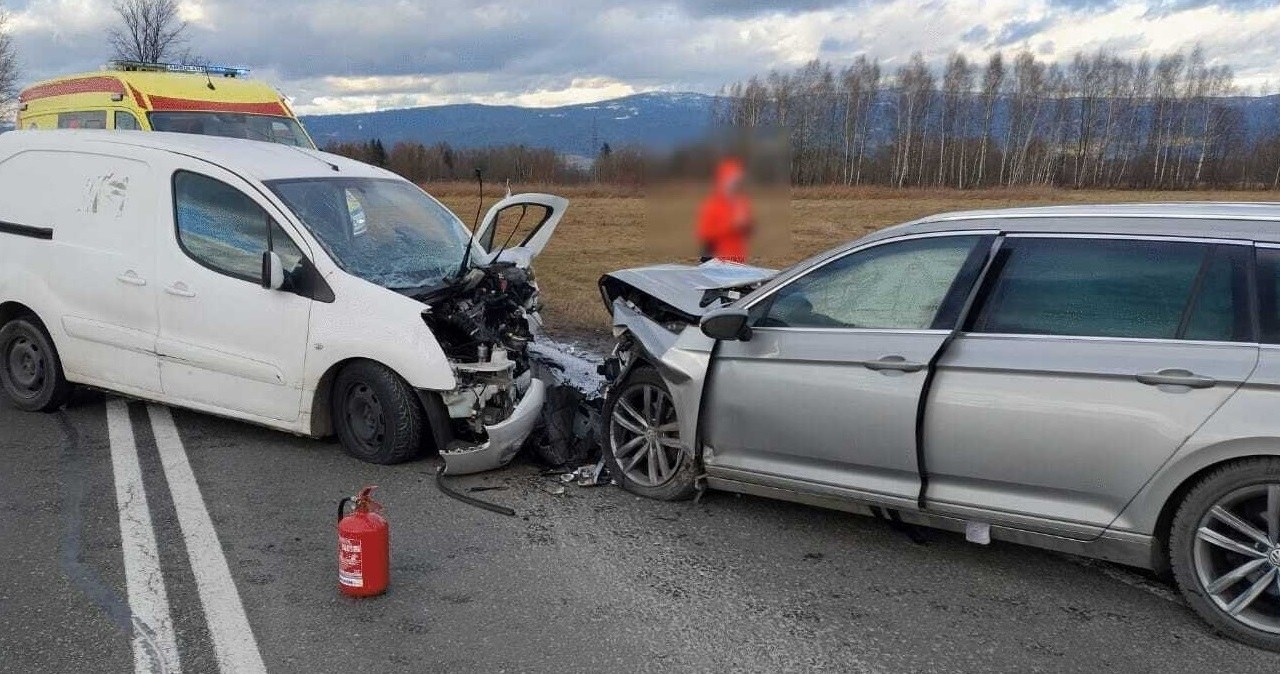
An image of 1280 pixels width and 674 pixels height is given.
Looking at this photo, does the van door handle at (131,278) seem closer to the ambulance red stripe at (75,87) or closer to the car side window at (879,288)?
the car side window at (879,288)

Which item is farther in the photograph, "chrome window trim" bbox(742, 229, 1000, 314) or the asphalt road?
"chrome window trim" bbox(742, 229, 1000, 314)

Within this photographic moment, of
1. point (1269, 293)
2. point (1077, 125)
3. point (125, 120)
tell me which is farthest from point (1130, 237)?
point (1077, 125)

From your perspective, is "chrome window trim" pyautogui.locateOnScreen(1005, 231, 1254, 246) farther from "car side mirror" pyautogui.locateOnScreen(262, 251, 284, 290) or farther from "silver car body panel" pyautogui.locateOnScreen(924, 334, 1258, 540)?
"car side mirror" pyautogui.locateOnScreen(262, 251, 284, 290)

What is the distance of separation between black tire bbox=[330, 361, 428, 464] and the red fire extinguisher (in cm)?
152

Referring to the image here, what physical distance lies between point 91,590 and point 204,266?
241 cm

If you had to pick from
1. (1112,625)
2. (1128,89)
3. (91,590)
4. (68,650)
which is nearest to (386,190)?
(91,590)

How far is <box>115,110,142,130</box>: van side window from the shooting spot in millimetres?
10430

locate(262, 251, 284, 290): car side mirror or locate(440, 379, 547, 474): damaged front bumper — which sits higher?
locate(262, 251, 284, 290): car side mirror

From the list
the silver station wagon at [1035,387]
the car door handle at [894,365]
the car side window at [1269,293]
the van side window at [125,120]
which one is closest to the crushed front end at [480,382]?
the silver station wagon at [1035,387]

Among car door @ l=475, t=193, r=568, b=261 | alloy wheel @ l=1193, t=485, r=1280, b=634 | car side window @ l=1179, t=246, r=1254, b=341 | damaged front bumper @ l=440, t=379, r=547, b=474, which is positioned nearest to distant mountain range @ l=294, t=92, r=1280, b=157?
car door @ l=475, t=193, r=568, b=261

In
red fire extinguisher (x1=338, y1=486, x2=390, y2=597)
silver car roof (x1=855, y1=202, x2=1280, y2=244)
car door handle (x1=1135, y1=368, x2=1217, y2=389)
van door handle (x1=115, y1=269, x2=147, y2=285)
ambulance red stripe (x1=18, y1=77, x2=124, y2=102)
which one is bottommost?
red fire extinguisher (x1=338, y1=486, x2=390, y2=597)

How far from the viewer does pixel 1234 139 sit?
242 feet

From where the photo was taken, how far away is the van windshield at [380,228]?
19.0 feet

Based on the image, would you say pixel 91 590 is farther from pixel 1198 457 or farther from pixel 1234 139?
pixel 1234 139
